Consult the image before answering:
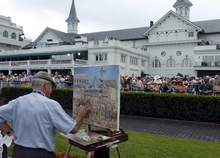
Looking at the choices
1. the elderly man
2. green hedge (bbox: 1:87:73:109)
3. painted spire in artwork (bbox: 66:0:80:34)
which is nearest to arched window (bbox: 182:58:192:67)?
green hedge (bbox: 1:87:73:109)

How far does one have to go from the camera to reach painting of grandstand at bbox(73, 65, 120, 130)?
3927mm

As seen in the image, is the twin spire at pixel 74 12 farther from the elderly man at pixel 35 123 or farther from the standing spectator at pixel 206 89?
the elderly man at pixel 35 123

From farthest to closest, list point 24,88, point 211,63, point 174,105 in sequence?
point 211,63
point 24,88
point 174,105

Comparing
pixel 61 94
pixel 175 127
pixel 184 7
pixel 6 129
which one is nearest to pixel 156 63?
Result: pixel 184 7

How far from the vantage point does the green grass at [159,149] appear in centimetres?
558

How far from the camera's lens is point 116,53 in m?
34.1

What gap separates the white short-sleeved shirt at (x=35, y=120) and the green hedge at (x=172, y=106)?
9519 millimetres

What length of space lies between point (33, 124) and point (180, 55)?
3936cm

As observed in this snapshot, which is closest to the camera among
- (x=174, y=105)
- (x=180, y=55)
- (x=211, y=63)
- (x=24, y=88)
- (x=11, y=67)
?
(x=174, y=105)

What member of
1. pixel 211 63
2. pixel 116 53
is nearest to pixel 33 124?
pixel 116 53

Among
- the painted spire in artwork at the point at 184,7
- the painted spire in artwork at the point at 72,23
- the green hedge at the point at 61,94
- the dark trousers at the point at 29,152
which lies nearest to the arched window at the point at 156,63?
the painted spire in artwork at the point at 184,7

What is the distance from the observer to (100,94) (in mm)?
4152

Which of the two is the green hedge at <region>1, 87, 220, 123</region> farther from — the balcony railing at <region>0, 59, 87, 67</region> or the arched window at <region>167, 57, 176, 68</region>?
the arched window at <region>167, 57, 176, 68</region>

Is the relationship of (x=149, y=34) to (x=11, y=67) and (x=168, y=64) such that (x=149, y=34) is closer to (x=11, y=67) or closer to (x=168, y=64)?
(x=168, y=64)
